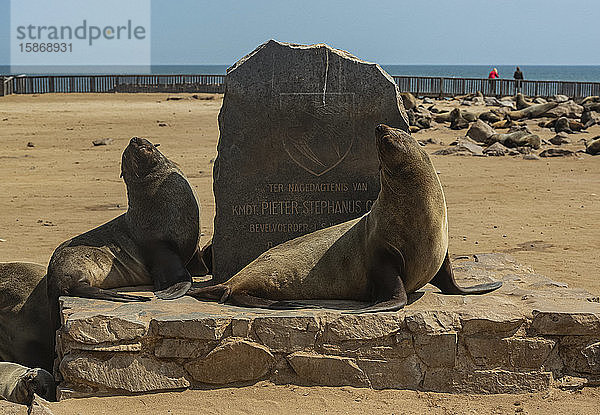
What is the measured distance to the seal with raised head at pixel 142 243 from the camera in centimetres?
618

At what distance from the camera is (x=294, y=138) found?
673 cm

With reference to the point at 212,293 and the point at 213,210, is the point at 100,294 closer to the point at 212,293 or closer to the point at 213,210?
the point at 212,293

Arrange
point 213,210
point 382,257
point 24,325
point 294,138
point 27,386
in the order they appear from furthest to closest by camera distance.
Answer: point 213,210 < point 294,138 < point 24,325 < point 382,257 < point 27,386

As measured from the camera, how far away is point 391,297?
550 centimetres

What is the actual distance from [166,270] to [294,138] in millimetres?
1499

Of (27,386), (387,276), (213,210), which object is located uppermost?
(387,276)

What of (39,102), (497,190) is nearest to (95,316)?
(497,190)

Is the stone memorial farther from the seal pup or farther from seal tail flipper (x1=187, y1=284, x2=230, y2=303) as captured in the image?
the seal pup

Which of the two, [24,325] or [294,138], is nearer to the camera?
[24,325]

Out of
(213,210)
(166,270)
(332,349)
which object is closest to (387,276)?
(332,349)

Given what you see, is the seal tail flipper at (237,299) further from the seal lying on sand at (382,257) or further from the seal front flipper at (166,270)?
the seal front flipper at (166,270)

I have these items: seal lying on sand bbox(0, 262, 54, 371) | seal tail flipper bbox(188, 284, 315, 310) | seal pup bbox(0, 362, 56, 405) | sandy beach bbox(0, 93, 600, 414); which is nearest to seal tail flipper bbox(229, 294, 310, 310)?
seal tail flipper bbox(188, 284, 315, 310)

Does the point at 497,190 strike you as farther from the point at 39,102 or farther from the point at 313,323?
the point at 39,102

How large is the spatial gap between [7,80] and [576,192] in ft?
113
